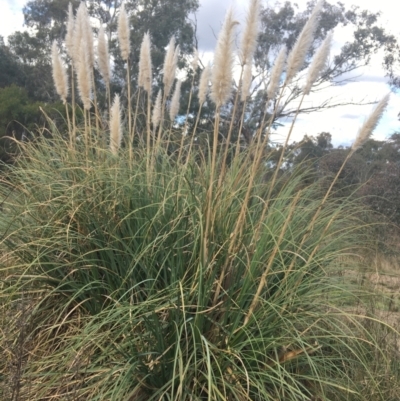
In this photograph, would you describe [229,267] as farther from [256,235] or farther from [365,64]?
[365,64]

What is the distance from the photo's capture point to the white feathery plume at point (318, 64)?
2832 millimetres

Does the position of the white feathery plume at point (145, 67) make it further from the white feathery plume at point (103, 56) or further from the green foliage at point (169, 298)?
the green foliage at point (169, 298)

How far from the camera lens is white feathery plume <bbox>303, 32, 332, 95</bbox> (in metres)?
2.83

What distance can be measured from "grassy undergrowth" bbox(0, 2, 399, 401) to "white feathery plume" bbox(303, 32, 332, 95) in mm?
404

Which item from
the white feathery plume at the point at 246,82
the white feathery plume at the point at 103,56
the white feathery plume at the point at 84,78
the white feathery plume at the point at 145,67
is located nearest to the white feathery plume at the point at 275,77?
the white feathery plume at the point at 246,82

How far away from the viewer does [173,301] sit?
2.52 meters

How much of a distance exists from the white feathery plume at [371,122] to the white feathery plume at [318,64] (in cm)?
38

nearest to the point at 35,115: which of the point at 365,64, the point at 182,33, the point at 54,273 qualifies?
the point at 182,33

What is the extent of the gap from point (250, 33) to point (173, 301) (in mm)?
1482

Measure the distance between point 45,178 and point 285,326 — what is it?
69.2 inches

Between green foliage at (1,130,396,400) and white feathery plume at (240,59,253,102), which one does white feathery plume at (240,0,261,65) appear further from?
green foliage at (1,130,396,400)

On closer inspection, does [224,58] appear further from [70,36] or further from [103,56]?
[70,36]

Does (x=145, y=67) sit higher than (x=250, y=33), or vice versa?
(x=250, y=33)

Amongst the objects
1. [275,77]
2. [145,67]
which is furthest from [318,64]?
[145,67]
